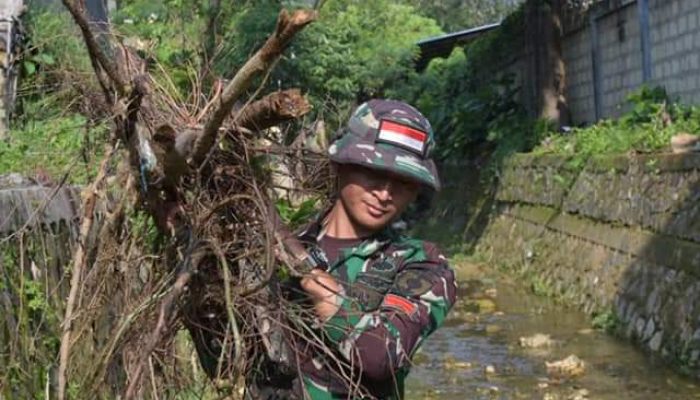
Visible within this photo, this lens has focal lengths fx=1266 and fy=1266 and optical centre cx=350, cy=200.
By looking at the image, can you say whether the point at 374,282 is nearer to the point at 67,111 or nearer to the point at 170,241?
the point at 170,241

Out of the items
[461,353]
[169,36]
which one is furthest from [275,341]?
[461,353]

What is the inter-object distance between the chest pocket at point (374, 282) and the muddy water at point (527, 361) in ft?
18.9

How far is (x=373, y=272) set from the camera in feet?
9.34

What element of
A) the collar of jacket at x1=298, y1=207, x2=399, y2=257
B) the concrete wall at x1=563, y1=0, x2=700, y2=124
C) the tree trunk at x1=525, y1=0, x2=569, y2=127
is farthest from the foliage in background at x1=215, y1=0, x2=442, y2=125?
the collar of jacket at x1=298, y1=207, x2=399, y2=257

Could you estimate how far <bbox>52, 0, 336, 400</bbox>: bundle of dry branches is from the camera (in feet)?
8.90

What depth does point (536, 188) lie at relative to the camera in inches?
597

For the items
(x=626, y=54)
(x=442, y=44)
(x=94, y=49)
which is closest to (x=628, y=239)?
(x=626, y=54)

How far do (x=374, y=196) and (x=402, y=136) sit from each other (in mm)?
149

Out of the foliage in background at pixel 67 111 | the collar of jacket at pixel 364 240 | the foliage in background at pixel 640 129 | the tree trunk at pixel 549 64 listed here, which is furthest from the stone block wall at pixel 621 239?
the collar of jacket at pixel 364 240

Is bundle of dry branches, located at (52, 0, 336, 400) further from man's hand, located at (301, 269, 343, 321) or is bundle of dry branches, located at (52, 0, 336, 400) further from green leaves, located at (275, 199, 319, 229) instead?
green leaves, located at (275, 199, 319, 229)

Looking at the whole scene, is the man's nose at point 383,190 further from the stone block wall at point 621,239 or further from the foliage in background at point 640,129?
the foliage in background at point 640,129

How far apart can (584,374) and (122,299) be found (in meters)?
6.78

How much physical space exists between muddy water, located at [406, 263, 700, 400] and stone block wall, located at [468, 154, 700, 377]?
0.25m

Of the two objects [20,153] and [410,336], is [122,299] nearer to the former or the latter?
[410,336]
